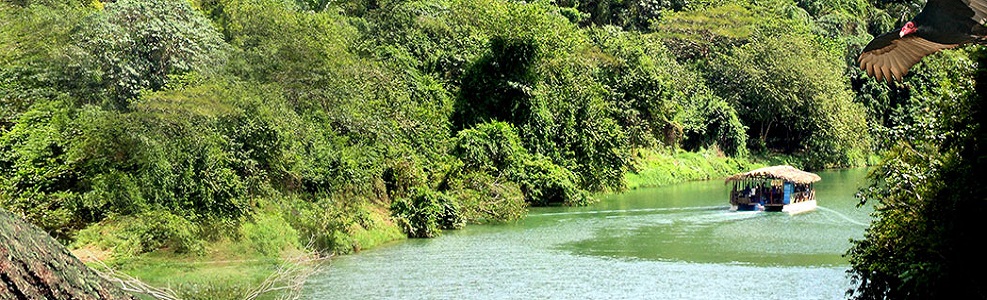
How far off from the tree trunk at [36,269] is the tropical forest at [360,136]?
2cm

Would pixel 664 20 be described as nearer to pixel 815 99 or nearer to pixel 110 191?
pixel 815 99

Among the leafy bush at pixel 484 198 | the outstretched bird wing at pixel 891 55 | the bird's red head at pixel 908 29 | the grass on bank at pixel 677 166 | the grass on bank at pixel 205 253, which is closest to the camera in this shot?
the bird's red head at pixel 908 29

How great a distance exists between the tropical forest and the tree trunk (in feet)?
0.07

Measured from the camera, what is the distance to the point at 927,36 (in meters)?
7.36

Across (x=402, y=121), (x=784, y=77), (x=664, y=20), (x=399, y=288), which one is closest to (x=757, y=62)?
(x=784, y=77)

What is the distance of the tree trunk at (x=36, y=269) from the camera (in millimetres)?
2639

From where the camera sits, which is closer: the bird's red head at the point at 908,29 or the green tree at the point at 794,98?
the bird's red head at the point at 908,29

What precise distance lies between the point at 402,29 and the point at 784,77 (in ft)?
60.0

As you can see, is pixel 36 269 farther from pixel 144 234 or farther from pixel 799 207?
pixel 799 207

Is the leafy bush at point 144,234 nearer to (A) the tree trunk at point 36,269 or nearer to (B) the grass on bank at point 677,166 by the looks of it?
(A) the tree trunk at point 36,269

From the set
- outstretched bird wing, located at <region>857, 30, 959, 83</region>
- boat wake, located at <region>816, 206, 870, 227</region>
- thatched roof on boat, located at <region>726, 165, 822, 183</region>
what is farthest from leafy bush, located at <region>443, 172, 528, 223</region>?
outstretched bird wing, located at <region>857, 30, 959, 83</region>

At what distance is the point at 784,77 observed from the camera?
4400 cm

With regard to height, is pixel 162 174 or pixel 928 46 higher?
pixel 928 46

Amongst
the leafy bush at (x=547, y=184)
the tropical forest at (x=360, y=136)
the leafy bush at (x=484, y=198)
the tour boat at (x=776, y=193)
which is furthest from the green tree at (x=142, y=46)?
the tour boat at (x=776, y=193)
